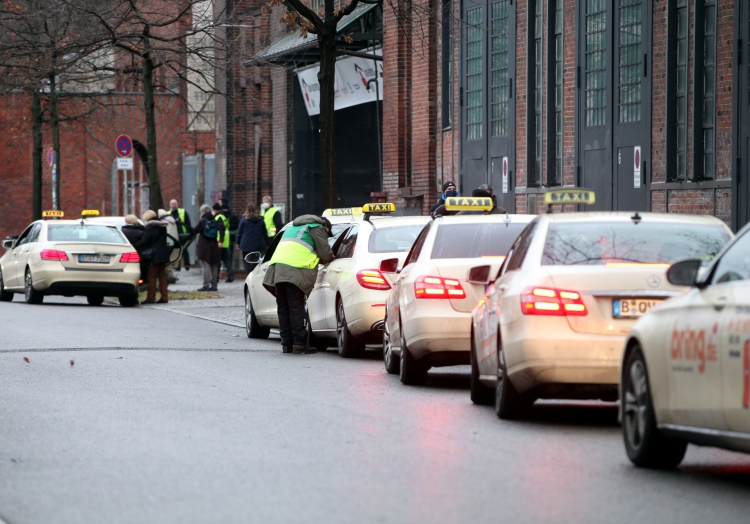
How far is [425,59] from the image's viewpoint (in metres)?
29.1

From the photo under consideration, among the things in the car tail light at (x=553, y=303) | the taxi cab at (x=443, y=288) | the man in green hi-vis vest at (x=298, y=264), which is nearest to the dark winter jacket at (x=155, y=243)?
the man in green hi-vis vest at (x=298, y=264)

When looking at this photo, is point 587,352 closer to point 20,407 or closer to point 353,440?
point 353,440

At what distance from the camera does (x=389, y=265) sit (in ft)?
46.8

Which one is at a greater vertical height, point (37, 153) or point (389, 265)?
point (37, 153)

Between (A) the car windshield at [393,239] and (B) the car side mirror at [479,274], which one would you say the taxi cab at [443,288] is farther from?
(A) the car windshield at [393,239]

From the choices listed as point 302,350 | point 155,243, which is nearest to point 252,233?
point 155,243

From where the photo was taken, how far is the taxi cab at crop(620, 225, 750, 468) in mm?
6508

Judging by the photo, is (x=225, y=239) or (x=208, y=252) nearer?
(x=208, y=252)

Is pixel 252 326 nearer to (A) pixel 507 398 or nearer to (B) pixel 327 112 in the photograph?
(B) pixel 327 112

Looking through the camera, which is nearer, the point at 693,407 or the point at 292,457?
the point at 693,407

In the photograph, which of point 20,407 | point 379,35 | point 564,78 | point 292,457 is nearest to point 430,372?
point 20,407

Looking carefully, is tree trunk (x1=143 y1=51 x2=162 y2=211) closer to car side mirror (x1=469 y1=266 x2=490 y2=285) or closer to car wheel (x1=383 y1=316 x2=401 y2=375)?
car wheel (x1=383 y1=316 x2=401 y2=375)

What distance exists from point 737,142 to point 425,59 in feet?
35.5

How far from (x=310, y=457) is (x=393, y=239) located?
24.1 feet
